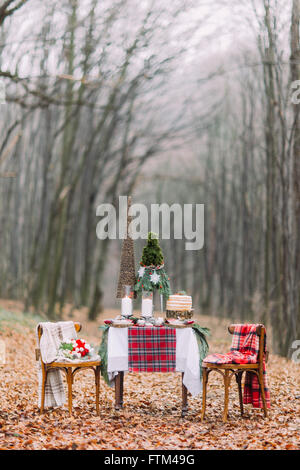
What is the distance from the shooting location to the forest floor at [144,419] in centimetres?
410

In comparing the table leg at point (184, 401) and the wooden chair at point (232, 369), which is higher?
the wooden chair at point (232, 369)

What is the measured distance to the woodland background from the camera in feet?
29.7

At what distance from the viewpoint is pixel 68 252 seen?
15.2 metres

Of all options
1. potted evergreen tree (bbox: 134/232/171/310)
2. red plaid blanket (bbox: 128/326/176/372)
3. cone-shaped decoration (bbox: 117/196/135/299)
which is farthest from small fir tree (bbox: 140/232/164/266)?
red plaid blanket (bbox: 128/326/176/372)

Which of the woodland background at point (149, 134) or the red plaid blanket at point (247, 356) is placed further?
the woodland background at point (149, 134)

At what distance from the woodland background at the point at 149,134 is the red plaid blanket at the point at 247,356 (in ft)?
12.0

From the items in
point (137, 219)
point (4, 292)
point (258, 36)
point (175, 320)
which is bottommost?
point (4, 292)

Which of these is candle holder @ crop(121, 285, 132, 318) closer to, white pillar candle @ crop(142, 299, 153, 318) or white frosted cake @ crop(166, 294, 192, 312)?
white pillar candle @ crop(142, 299, 153, 318)

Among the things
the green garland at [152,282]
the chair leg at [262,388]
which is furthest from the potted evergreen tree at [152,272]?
the chair leg at [262,388]

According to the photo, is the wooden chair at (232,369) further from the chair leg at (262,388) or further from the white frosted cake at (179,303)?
the white frosted cake at (179,303)

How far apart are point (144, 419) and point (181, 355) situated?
0.64 metres
